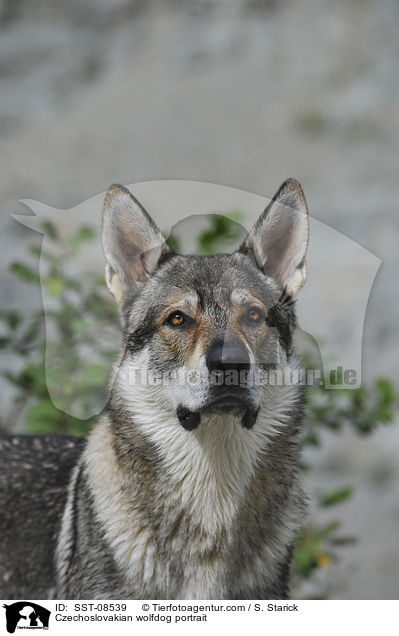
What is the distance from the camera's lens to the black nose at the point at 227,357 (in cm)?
154

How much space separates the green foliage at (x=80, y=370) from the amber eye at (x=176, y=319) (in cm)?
40

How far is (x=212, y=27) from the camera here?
3129mm

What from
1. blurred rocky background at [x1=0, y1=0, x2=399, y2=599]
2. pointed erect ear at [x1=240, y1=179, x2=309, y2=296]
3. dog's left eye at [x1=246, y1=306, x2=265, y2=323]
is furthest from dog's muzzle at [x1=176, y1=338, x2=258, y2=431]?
blurred rocky background at [x1=0, y1=0, x2=399, y2=599]

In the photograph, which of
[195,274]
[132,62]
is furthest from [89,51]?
[195,274]

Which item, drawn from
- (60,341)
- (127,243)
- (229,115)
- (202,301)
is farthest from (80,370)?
(229,115)

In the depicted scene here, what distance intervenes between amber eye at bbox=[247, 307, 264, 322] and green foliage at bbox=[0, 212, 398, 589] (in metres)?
0.43

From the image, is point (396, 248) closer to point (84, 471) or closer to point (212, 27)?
point (212, 27)

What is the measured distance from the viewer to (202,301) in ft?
5.66

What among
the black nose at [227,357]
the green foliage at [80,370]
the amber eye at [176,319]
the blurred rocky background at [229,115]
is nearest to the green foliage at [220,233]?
the green foliage at [80,370]

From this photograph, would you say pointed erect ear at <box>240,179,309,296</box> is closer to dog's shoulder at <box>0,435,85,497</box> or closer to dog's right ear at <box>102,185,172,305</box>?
dog's right ear at <box>102,185,172,305</box>

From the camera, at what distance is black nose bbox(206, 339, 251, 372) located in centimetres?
154
